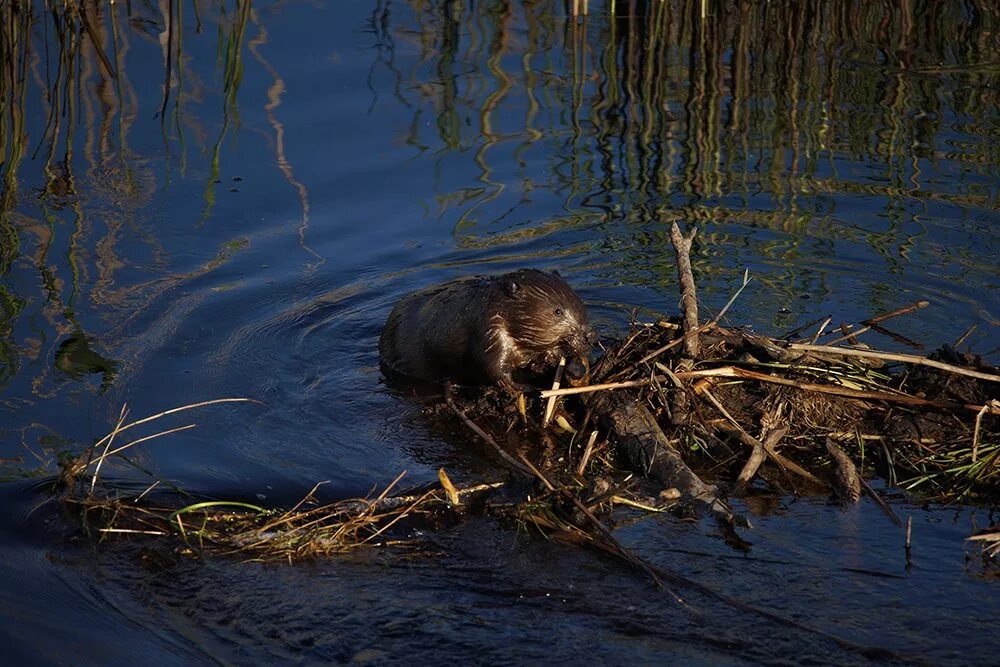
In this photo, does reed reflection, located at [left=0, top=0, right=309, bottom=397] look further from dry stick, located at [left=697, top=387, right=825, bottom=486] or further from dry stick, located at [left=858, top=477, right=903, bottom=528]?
dry stick, located at [left=858, top=477, right=903, bottom=528]

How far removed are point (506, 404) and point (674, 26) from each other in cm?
682

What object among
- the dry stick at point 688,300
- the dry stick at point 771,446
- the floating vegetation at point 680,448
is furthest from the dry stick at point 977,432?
the dry stick at point 688,300

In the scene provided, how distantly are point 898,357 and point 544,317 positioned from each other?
5.82ft

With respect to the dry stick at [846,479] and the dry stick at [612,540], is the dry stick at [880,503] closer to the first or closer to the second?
the dry stick at [846,479]

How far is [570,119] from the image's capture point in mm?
9914

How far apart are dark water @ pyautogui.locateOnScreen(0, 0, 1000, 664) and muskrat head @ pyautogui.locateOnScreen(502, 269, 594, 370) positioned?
676 mm

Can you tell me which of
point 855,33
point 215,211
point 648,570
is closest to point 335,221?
point 215,211

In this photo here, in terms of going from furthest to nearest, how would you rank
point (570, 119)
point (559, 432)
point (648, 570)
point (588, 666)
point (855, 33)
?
1. point (855, 33)
2. point (570, 119)
3. point (559, 432)
4. point (648, 570)
5. point (588, 666)

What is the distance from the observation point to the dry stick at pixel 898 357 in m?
5.09

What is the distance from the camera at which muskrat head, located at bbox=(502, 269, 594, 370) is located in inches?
243

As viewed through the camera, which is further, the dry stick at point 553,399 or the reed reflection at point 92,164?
the reed reflection at point 92,164

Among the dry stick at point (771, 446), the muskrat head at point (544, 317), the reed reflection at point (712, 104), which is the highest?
the reed reflection at point (712, 104)

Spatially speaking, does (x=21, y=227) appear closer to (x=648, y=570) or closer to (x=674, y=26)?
(x=648, y=570)

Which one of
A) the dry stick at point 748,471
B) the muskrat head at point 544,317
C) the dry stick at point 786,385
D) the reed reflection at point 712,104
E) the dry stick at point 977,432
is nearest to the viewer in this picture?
the dry stick at point 977,432
